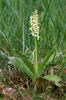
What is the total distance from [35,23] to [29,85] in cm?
54

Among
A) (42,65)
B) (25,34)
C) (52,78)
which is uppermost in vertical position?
(25,34)

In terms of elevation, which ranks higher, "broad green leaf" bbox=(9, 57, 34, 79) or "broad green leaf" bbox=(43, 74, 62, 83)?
"broad green leaf" bbox=(9, 57, 34, 79)

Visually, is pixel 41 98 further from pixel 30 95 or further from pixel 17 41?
pixel 17 41

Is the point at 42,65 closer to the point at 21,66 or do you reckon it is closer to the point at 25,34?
the point at 21,66

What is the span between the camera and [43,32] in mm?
2758

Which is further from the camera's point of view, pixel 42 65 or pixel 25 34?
pixel 25 34

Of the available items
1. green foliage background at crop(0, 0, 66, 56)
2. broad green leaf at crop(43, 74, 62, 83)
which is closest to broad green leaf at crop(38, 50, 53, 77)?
broad green leaf at crop(43, 74, 62, 83)

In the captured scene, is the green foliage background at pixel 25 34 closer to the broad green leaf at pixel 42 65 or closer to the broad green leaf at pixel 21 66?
the broad green leaf at pixel 21 66

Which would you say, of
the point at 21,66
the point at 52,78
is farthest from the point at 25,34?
the point at 52,78

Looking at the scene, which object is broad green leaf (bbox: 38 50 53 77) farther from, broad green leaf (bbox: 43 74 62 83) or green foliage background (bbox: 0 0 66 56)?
green foliage background (bbox: 0 0 66 56)

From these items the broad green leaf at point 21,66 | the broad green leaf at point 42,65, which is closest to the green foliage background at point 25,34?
the broad green leaf at point 21,66

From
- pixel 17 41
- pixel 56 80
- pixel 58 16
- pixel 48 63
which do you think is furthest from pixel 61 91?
pixel 58 16

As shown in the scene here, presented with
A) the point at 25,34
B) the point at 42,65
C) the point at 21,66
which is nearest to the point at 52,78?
the point at 42,65

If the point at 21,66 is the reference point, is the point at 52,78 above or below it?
below
